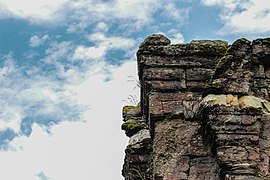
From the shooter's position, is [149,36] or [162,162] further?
[149,36]

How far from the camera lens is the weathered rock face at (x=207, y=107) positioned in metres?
7.17

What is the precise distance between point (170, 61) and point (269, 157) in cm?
198

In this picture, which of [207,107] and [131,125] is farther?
[131,125]

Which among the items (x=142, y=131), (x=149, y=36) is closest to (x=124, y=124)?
(x=142, y=131)

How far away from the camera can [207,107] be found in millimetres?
7457

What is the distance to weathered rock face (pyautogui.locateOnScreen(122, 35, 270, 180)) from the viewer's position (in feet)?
23.5

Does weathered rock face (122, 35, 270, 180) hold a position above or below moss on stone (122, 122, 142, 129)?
below

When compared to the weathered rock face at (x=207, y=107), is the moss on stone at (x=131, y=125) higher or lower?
higher

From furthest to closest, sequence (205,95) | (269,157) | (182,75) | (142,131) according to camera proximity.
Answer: (142,131) < (182,75) < (205,95) < (269,157)

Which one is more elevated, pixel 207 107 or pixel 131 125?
pixel 131 125

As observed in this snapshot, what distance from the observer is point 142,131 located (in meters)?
10.7

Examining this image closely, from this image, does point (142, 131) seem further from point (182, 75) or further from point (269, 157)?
point (269, 157)

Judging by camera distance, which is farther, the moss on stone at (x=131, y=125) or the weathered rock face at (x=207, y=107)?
the moss on stone at (x=131, y=125)

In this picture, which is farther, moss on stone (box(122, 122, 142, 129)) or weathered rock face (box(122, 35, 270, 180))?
moss on stone (box(122, 122, 142, 129))
